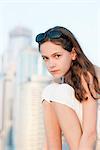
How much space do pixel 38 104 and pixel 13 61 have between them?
0.35 meters

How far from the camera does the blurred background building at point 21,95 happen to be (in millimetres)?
2301

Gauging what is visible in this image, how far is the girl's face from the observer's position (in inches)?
40.7

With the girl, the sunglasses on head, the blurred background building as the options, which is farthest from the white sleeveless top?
the blurred background building

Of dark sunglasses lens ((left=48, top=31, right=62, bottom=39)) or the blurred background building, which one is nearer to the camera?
dark sunglasses lens ((left=48, top=31, right=62, bottom=39))

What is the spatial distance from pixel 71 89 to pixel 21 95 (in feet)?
4.52

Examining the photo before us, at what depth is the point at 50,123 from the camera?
3.61 feet

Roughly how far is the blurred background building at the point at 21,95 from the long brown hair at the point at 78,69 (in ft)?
3.86

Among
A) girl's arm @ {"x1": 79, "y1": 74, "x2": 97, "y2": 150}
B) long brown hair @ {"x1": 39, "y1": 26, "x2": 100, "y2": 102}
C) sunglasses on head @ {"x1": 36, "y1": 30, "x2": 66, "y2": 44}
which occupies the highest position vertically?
sunglasses on head @ {"x1": 36, "y1": 30, "x2": 66, "y2": 44}

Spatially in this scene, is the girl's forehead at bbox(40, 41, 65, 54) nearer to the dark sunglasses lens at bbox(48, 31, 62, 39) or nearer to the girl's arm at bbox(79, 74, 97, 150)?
the dark sunglasses lens at bbox(48, 31, 62, 39)

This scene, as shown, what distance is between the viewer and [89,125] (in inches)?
39.9

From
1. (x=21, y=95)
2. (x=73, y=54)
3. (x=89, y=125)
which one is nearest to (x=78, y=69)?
(x=73, y=54)

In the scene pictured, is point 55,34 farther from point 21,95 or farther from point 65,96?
point 21,95

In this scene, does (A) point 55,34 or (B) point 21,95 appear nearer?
(A) point 55,34

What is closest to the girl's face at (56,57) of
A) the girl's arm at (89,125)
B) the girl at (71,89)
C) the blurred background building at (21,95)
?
the girl at (71,89)
